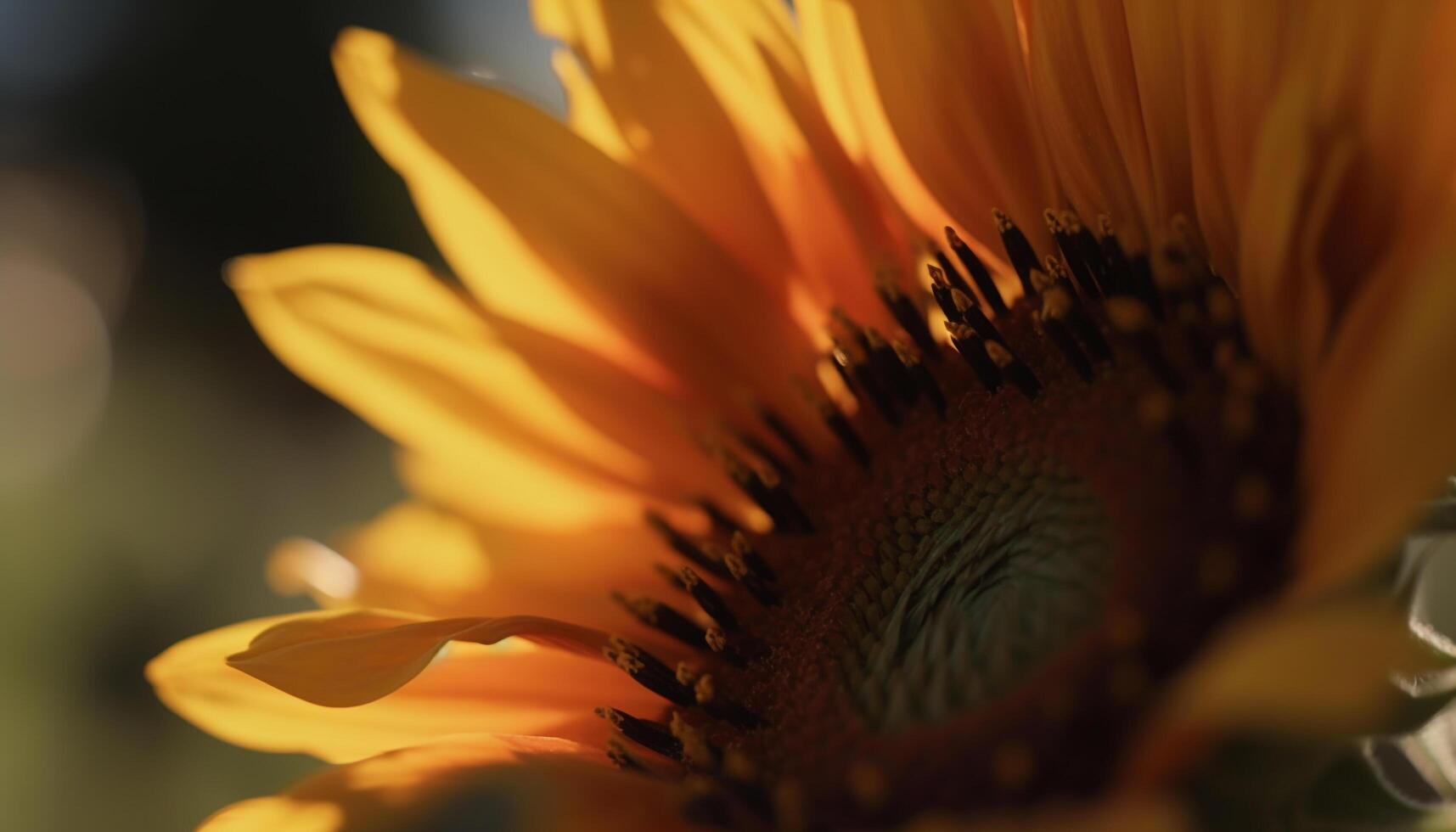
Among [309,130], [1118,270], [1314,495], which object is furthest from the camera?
[309,130]

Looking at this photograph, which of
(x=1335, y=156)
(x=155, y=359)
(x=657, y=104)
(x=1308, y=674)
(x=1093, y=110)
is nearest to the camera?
(x=1308, y=674)

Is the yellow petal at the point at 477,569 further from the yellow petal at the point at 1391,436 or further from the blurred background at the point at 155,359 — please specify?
the yellow petal at the point at 1391,436

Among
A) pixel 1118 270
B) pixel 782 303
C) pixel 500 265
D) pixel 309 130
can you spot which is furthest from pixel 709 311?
pixel 309 130

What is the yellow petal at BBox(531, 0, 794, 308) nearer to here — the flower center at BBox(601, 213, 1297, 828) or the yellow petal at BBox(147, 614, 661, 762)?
the flower center at BBox(601, 213, 1297, 828)

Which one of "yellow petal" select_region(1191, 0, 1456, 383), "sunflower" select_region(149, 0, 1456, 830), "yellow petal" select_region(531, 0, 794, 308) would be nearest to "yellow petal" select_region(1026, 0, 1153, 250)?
"sunflower" select_region(149, 0, 1456, 830)

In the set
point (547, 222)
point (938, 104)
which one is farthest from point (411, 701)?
point (938, 104)

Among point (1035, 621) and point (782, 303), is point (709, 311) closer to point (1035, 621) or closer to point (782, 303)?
point (782, 303)

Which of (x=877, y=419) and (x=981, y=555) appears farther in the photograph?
(x=877, y=419)

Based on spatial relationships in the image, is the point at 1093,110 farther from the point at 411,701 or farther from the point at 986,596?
the point at 411,701
